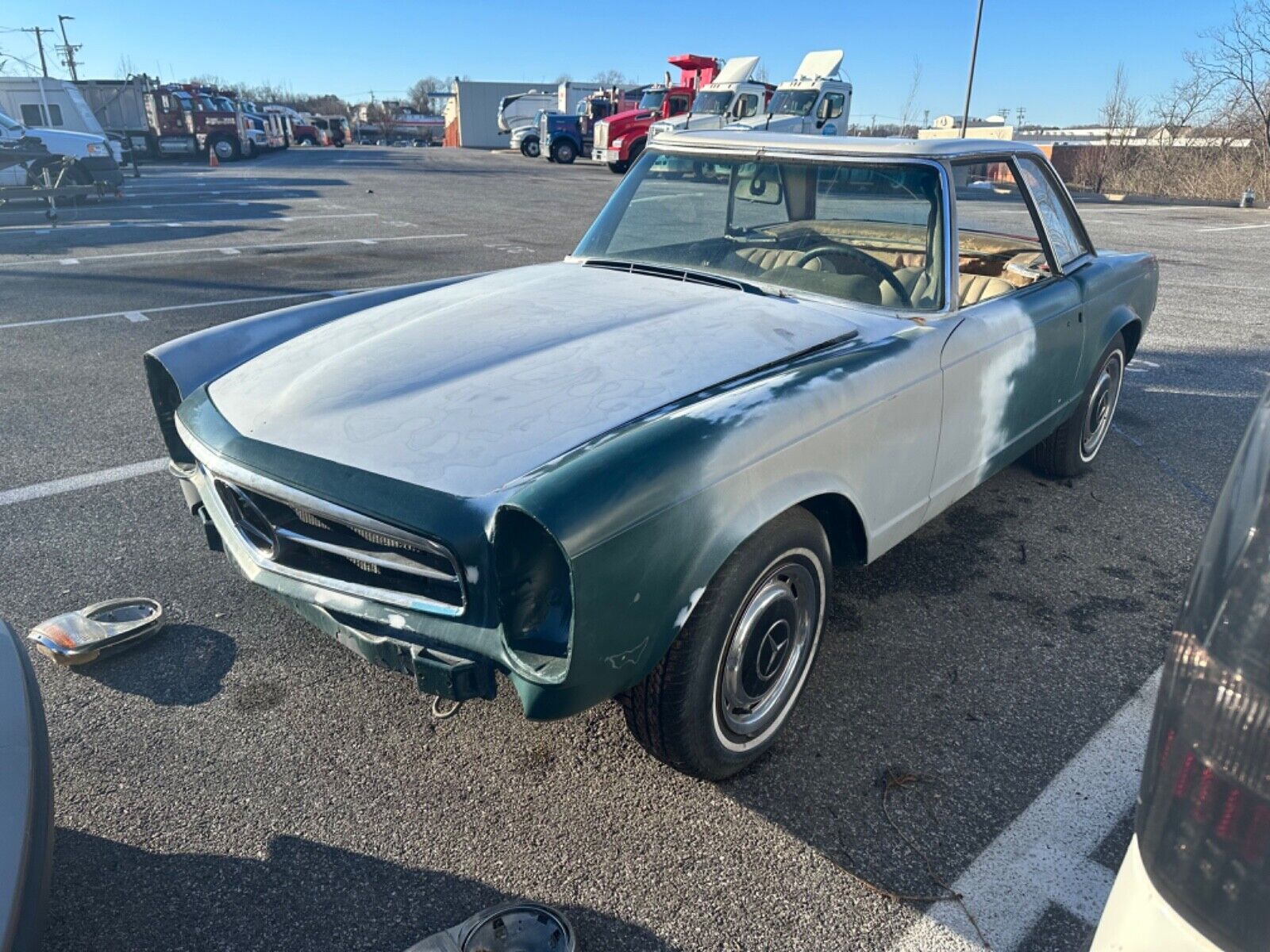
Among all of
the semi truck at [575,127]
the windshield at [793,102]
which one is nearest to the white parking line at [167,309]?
the windshield at [793,102]

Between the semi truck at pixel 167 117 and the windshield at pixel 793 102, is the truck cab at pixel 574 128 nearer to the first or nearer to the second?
the semi truck at pixel 167 117

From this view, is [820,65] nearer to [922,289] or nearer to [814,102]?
[814,102]

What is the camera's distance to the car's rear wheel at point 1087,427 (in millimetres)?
4031

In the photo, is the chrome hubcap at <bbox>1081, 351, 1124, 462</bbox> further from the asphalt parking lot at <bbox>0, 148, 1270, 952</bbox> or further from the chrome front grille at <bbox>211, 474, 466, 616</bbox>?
the chrome front grille at <bbox>211, 474, 466, 616</bbox>

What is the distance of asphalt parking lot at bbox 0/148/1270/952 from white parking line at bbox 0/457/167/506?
0.02 metres

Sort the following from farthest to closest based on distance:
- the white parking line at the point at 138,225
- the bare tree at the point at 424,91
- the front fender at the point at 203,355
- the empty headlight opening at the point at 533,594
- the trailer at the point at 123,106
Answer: the bare tree at the point at 424,91
the trailer at the point at 123,106
the white parking line at the point at 138,225
the front fender at the point at 203,355
the empty headlight opening at the point at 533,594

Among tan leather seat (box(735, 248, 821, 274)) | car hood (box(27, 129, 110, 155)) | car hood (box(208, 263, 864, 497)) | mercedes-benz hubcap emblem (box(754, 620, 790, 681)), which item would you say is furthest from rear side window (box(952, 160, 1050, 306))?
car hood (box(27, 129, 110, 155))

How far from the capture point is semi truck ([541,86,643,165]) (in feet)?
107

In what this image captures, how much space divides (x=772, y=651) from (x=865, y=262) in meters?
1.56

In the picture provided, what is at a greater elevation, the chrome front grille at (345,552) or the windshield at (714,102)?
the windshield at (714,102)

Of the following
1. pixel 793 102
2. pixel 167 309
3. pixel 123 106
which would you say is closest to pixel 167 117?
pixel 123 106

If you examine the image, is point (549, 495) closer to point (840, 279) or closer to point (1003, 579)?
point (840, 279)

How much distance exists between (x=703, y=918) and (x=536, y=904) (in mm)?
362

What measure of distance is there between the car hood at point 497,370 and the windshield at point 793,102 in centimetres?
2005
